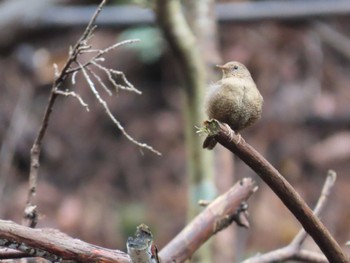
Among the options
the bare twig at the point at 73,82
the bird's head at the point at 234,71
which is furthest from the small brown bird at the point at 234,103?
the bare twig at the point at 73,82

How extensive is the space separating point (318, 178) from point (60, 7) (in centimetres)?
224

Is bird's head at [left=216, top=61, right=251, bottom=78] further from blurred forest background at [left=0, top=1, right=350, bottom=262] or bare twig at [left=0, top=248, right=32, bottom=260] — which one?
blurred forest background at [left=0, top=1, right=350, bottom=262]

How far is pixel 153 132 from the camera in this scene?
611 cm

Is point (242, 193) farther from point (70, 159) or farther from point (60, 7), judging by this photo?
point (70, 159)

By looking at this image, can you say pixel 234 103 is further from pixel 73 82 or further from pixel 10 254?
pixel 10 254

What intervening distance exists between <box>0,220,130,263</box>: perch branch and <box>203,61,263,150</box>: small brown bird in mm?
338

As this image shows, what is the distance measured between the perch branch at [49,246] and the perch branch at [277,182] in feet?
1.00

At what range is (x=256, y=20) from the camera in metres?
4.73

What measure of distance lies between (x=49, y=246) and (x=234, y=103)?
1.70ft

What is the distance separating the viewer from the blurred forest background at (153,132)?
5.43 m

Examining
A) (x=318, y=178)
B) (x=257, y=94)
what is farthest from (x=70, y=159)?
(x=257, y=94)

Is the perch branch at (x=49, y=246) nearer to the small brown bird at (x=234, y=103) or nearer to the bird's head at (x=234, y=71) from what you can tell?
the small brown bird at (x=234, y=103)

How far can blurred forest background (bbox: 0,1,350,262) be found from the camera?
17.8 feet

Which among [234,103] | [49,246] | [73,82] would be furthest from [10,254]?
[234,103]
